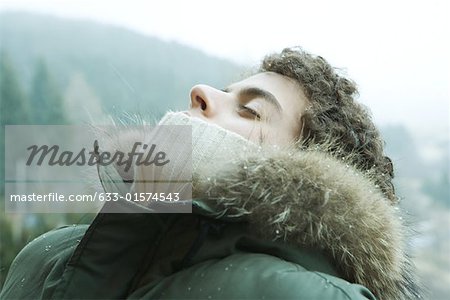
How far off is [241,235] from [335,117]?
0.28 m

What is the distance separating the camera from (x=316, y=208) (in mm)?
656

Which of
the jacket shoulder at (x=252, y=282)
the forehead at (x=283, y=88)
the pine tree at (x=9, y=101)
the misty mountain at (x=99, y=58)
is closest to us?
the jacket shoulder at (x=252, y=282)

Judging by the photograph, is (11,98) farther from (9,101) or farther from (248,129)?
(248,129)

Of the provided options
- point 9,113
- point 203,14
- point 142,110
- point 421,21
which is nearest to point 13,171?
point 9,113

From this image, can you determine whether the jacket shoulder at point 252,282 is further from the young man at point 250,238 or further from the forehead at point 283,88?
the forehead at point 283,88

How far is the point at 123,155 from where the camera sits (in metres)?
0.80

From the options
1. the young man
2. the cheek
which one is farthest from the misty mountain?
the young man

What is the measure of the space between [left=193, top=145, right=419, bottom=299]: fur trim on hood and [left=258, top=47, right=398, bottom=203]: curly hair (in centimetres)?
10

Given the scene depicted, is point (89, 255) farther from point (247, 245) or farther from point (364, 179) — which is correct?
point (364, 179)

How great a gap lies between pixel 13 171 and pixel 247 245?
1.02 meters

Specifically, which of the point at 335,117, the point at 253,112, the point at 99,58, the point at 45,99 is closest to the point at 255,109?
the point at 253,112

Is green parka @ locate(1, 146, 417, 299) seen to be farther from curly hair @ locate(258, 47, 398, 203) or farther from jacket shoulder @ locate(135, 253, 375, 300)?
curly hair @ locate(258, 47, 398, 203)

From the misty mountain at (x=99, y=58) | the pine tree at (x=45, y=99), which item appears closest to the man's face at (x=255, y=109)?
the misty mountain at (x=99, y=58)

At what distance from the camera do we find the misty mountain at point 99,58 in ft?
5.32
